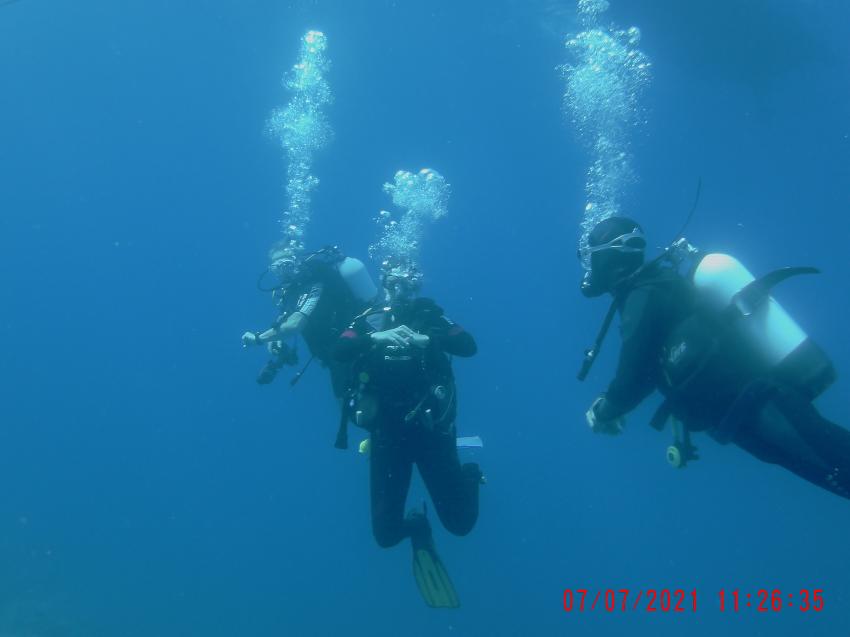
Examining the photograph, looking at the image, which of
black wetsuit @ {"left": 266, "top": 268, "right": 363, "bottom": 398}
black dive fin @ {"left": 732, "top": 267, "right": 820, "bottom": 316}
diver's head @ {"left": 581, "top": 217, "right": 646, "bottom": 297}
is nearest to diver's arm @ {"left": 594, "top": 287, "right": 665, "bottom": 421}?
diver's head @ {"left": 581, "top": 217, "right": 646, "bottom": 297}

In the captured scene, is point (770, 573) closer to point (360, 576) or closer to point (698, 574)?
point (698, 574)

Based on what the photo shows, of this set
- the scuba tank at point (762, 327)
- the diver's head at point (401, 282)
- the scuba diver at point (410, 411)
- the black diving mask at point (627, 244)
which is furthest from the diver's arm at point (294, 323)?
the scuba tank at point (762, 327)

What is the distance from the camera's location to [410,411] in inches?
240

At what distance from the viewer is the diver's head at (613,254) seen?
4.51 meters

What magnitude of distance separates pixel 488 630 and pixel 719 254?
23323 millimetres

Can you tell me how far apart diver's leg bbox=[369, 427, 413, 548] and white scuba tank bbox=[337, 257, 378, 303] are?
2269 millimetres

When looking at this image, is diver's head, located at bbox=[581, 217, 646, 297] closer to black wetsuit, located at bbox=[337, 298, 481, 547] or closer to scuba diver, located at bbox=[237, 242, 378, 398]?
black wetsuit, located at bbox=[337, 298, 481, 547]

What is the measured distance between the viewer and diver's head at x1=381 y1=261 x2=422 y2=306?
6312mm

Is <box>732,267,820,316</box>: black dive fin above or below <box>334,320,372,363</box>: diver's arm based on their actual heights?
below

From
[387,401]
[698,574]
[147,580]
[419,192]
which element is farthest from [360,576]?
[387,401]

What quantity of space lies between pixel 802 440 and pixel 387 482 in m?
4.16

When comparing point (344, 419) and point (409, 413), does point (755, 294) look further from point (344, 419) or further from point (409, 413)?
point (344, 419)

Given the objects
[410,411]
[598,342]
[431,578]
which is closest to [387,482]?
[410,411]

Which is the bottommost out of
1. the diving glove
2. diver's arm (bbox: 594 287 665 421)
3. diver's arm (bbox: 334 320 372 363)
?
the diving glove
